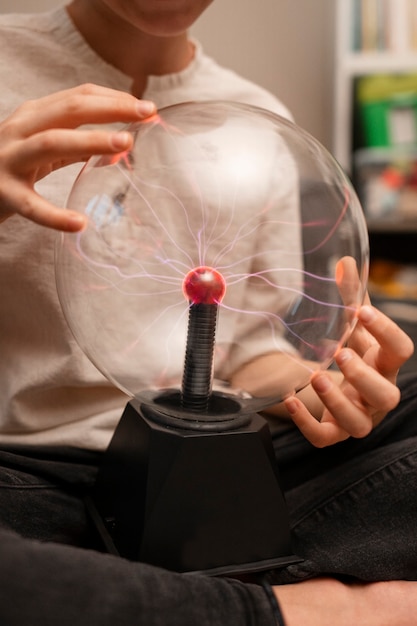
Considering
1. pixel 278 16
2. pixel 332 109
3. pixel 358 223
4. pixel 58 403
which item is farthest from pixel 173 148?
pixel 332 109

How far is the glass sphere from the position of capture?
2.06 ft

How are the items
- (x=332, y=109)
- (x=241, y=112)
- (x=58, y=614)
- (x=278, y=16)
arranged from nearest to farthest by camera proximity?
(x=58, y=614)
(x=241, y=112)
(x=278, y=16)
(x=332, y=109)

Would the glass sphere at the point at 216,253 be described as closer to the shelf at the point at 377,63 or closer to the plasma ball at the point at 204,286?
the plasma ball at the point at 204,286

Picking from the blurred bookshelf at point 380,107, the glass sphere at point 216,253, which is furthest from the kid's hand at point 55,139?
the blurred bookshelf at point 380,107

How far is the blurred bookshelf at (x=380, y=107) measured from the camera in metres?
2.40

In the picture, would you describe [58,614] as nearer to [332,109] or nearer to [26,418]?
[26,418]

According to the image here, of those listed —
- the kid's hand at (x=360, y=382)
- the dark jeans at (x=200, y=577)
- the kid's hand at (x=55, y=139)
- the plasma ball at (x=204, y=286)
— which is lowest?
the dark jeans at (x=200, y=577)

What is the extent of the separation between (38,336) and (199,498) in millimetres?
318

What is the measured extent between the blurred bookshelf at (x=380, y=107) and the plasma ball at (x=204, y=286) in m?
1.87

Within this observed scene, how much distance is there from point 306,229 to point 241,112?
13 centimetres

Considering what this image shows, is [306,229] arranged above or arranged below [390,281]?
above

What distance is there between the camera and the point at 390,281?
2598mm

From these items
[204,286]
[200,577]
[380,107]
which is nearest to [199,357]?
[204,286]

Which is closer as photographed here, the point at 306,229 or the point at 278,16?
the point at 306,229
